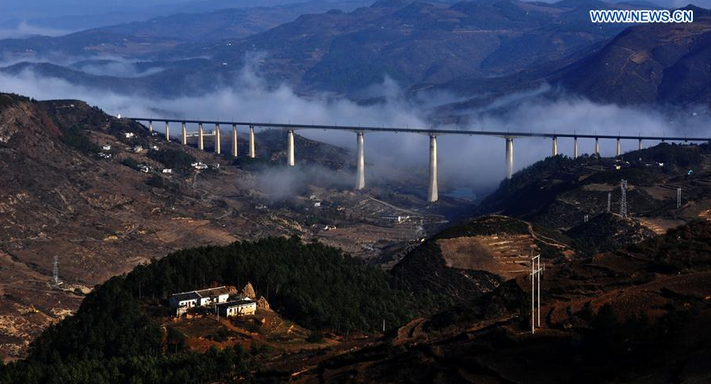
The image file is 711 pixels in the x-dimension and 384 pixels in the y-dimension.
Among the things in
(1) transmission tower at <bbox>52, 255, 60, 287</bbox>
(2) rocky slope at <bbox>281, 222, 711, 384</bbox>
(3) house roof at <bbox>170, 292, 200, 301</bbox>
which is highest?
(2) rocky slope at <bbox>281, 222, 711, 384</bbox>

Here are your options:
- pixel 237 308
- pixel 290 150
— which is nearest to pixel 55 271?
pixel 237 308

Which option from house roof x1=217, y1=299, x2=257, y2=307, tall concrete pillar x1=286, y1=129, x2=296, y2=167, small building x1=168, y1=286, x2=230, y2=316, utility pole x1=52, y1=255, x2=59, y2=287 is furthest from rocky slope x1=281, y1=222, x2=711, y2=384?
tall concrete pillar x1=286, y1=129, x2=296, y2=167

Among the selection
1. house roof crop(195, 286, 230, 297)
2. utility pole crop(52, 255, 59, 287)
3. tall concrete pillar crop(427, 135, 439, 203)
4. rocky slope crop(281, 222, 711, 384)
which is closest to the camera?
rocky slope crop(281, 222, 711, 384)

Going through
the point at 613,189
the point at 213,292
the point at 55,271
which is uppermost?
the point at 613,189

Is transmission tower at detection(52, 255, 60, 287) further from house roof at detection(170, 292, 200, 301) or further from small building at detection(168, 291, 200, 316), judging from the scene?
small building at detection(168, 291, 200, 316)

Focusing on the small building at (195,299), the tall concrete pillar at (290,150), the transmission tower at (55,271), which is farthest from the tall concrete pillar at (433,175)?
the small building at (195,299)

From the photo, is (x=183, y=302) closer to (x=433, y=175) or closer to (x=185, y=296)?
(x=185, y=296)

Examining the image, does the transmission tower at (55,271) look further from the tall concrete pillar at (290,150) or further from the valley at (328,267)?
the tall concrete pillar at (290,150)
